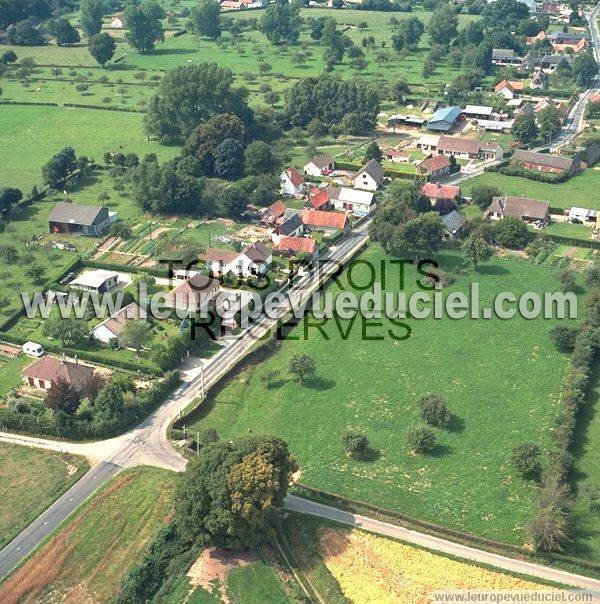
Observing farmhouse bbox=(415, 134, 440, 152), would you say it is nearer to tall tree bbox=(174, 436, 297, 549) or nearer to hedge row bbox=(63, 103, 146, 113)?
hedge row bbox=(63, 103, 146, 113)

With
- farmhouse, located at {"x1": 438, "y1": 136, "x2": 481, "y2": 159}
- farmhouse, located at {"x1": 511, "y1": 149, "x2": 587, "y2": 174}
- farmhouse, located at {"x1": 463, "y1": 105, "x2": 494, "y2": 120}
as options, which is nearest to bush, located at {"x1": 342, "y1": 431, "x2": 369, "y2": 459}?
farmhouse, located at {"x1": 511, "y1": 149, "x2": 587, "y2": 174}

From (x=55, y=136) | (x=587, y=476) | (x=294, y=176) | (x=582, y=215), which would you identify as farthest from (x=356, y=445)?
(x=55, y=136)

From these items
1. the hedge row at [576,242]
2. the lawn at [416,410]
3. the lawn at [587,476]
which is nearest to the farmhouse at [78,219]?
the lawn at [416,410]

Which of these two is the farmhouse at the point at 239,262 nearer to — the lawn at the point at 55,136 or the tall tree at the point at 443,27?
the lawn at the point at 55,136

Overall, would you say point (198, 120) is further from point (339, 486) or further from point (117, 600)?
point (117, 600)

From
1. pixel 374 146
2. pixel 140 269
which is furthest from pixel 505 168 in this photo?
pixel 140 269
